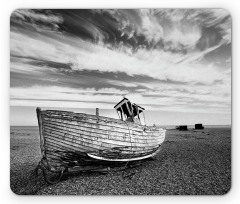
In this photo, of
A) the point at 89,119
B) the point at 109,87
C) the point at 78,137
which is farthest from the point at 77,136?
the point at 109,87

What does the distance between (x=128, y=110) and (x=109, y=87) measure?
148cm

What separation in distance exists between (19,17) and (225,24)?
5.32m

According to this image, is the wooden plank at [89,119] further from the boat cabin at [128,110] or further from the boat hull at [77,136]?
the boat cabin at [128,110]

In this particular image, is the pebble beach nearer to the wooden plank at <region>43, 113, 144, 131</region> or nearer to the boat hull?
the boat hull

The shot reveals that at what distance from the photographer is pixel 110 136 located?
6430mm

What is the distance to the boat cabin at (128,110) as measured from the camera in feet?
23.8

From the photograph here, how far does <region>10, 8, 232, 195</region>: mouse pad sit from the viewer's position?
607cm

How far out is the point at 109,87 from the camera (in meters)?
6.80

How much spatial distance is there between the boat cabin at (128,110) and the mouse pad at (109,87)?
0.82 ft

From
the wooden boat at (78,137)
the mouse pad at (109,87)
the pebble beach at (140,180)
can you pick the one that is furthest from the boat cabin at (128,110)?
the pebble beach at (140,180)

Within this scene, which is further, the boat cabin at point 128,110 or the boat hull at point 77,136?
the boat cabin at point 128,110

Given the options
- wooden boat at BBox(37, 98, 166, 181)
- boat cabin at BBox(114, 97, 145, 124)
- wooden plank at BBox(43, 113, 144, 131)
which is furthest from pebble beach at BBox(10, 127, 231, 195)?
boat cabin at BBox(114, 97, 145, 124)
